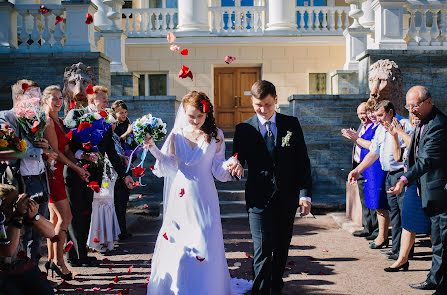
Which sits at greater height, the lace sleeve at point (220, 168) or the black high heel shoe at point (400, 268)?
the lace sleeve at point (220, 168)

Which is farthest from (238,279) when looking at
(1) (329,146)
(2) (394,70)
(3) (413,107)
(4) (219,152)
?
(1) (329,146)

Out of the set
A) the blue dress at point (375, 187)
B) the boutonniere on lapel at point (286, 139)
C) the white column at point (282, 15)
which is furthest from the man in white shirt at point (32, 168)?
the white column at point (282, 15)

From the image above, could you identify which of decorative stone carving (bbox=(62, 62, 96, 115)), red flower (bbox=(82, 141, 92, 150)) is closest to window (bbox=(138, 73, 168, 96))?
decorative stone carving (bbox=(62, 62, 96, 115))

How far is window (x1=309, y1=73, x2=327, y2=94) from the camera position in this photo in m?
20.5

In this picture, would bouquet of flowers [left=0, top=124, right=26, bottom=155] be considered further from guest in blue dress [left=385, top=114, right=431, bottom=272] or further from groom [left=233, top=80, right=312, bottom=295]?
guest in blue dress [left=385, top=114, right=431, bottom=272]

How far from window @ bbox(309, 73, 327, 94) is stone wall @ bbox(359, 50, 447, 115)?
6.89 m

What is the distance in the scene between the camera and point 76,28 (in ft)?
44.4

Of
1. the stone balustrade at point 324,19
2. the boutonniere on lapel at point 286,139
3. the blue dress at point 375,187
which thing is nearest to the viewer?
the boutonniere on lapel at point 286,139

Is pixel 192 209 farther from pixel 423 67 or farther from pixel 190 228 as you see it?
pixel 423 67

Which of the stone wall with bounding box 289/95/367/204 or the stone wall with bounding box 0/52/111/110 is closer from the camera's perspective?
the stone wall with bounding box 289/95/367/204

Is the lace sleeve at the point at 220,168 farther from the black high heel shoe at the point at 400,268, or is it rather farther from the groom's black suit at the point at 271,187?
the black high heel shoe at the point at 400,268

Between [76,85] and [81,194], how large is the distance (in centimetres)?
229

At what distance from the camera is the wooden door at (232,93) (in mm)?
20922

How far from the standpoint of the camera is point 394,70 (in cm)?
1029
